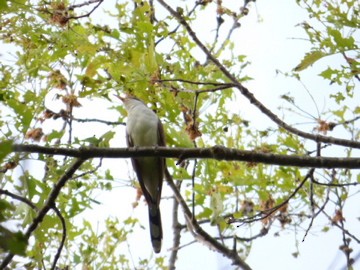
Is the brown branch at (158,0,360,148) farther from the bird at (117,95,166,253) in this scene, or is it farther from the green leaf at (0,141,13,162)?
the green leaf at (0,141,13,162)

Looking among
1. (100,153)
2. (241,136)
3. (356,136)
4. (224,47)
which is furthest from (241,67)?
(100,153)

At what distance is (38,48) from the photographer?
4840 mm

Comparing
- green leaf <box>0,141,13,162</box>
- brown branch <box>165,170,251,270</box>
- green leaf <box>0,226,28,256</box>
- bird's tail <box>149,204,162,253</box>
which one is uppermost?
bird's tail <box>149,204,162,253</box>

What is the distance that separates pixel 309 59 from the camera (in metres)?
4.16

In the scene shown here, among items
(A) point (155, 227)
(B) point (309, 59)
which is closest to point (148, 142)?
(A) point (155, 227)

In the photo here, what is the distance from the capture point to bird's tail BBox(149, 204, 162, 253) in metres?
6.11

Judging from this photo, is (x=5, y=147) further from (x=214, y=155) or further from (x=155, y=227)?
(x=155, y=227)

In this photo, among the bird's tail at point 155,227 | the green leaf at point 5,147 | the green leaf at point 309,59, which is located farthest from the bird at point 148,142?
the green leaf at point 5,147

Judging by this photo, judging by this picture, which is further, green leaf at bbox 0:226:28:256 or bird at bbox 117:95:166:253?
bird at bbox 117:95:166:253

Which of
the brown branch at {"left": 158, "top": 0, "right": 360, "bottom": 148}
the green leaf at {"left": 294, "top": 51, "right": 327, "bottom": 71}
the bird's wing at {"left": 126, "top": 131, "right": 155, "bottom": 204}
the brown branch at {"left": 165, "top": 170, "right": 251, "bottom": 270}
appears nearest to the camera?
the brown branch at {"left": 158, "top": 0, "right": 360, "bottom": 148}

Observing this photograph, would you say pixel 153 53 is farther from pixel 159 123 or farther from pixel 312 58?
pixel 159 123

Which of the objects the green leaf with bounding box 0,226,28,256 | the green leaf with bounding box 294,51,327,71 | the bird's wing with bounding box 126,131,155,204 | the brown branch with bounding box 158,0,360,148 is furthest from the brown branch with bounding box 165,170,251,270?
the green leaf with bounding box 0,226,28,256

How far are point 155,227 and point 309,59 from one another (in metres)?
2.80

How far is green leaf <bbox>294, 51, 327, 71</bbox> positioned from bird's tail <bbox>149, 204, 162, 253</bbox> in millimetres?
2686
